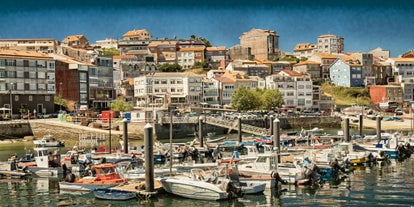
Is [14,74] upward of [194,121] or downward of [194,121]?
upward

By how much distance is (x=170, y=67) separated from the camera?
16000 centimetres

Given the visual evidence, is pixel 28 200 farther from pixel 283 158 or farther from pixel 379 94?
pixel 379 94

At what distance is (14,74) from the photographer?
293 ft

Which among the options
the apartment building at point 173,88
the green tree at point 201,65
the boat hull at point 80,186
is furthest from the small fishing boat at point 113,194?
the green tree at point 201,65

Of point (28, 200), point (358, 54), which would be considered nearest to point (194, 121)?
point (28, 200)

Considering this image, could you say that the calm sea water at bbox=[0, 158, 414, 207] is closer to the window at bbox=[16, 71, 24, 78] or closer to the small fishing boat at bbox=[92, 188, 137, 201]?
the small fishing boat at bbox=[92, 188, 137, 201]

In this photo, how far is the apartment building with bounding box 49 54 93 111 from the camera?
331 feet

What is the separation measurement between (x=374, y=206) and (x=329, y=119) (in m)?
77.3

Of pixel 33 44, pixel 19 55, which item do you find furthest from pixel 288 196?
pixel 33 44

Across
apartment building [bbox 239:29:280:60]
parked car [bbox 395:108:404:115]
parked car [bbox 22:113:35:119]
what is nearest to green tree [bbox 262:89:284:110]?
parked car [bbox 395:108:404:115]

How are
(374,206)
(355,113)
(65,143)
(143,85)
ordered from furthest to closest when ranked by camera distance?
(143,85) → (355,113) → (65,143) → (374,206)

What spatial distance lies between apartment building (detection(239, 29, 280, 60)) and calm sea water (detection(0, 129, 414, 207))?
480ft

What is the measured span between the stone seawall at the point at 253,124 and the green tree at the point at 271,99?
11.9 meters

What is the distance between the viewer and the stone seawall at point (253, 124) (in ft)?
259
